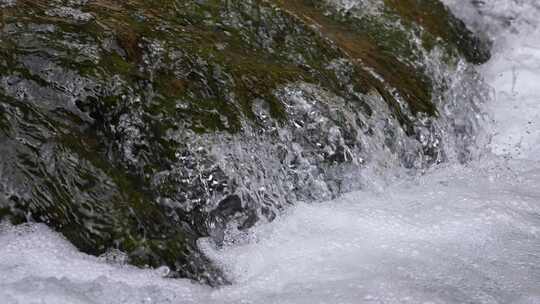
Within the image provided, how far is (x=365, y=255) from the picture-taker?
423 cm

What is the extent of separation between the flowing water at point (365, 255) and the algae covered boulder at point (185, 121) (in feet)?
0.42

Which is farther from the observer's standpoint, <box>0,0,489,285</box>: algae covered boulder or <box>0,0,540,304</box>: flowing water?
<box>0,0,489,285</box>: algae covered boulder

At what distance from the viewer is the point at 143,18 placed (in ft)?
16.9

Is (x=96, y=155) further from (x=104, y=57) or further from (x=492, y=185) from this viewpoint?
(x=492, y=185)

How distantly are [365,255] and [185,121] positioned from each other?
142 cm

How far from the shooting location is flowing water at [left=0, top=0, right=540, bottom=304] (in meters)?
3.65

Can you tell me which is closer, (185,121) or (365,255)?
(365,255)

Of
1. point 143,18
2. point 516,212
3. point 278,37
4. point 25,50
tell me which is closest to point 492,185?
point 516,212

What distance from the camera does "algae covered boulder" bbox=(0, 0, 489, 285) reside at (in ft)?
12.9

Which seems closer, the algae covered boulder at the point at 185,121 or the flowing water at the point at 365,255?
the flowing water at the point at 365,255

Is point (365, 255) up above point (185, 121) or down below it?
below

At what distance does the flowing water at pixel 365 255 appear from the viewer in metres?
3.65

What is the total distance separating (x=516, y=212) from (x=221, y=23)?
2.72 meters

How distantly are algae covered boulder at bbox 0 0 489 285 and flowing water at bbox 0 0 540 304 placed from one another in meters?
0.13
